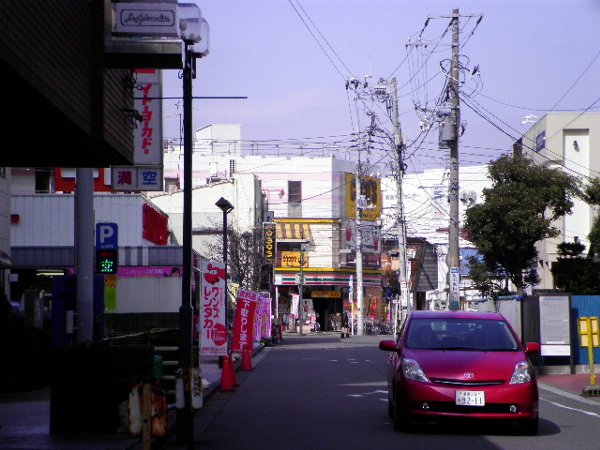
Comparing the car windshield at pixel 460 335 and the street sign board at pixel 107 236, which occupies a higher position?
the street sign board at pixel 107 236

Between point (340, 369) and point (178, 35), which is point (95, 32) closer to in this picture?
point (178, 35)

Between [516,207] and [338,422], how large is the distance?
2105 cm

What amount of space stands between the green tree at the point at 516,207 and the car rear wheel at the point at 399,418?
70.7 ft

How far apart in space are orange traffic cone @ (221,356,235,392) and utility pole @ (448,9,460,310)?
14.2 meters

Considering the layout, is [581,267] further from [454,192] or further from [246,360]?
[246,360]

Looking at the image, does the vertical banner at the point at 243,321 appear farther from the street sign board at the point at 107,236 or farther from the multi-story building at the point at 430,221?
the multi-story building at the point at 430,221

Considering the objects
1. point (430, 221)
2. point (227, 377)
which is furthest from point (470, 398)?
point (430, 221)

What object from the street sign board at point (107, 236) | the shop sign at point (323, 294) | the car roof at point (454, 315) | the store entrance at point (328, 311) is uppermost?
the street sign board at point (107, 236)

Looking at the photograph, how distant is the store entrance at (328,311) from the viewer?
81000 millimetres

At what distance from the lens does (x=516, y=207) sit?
34.8 meters

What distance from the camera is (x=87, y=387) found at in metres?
12.9

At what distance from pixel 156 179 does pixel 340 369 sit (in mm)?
10164

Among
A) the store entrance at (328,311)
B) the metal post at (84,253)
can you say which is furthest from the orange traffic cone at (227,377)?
the store entrance at (328,311)

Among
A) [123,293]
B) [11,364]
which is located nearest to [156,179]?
[11,364]
